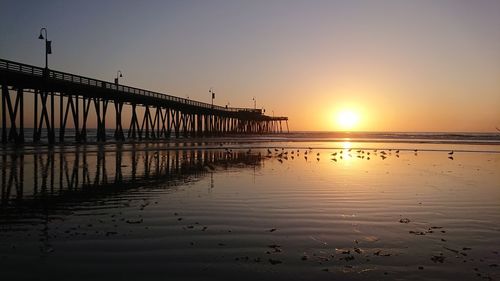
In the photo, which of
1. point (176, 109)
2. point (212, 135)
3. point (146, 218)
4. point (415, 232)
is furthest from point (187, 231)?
point (212, 135)

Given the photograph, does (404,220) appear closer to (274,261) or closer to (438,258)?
(438,258)

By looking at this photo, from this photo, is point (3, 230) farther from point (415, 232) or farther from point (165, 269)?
point (415, 232)

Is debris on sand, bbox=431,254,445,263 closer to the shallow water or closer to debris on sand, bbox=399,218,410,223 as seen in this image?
the shallow water

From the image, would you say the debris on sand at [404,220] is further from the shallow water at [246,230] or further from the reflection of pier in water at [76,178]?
the reflection of pier in water at [76,178]

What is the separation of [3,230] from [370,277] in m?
5.63

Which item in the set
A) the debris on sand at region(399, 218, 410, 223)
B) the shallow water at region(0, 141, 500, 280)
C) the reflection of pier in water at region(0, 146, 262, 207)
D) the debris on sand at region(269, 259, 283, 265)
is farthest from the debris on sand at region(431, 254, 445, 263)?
the reflection of pier in water at region(0, 146, 262, 207)

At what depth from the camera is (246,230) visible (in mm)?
7336

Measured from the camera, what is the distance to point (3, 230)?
7.07 m

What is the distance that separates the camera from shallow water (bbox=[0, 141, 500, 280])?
5.29 m

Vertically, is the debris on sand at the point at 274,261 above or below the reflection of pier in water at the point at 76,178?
below

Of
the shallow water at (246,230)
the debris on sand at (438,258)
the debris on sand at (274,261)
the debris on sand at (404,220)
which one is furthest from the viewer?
the debris on sand at (404,220)

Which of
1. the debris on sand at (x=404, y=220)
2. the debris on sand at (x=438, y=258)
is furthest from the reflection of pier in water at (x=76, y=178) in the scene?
the debris on sand at (x=438, y=258)

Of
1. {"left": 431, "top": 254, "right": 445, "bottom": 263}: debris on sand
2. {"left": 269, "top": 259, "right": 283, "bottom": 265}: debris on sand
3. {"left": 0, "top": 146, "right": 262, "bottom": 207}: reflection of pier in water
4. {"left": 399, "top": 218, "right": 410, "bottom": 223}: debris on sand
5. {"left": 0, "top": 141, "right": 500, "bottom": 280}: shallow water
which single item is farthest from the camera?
{"left": 0, "top": 146, "right": 262, "bottom": 207}: reflection of pier in water

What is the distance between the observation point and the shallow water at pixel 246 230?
208 inches
